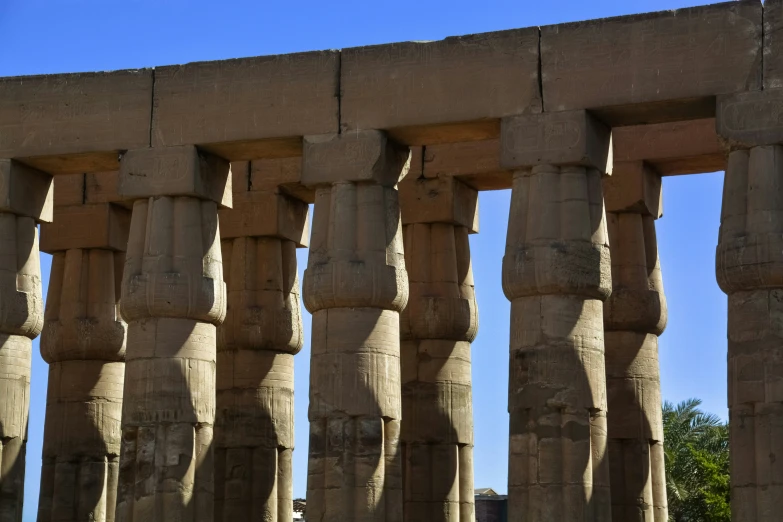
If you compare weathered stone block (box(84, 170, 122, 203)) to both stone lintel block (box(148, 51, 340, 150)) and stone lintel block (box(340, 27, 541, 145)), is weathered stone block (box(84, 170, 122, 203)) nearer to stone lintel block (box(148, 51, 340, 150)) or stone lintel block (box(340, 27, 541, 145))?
stone lintel block (box(148, 51, 340, 150))

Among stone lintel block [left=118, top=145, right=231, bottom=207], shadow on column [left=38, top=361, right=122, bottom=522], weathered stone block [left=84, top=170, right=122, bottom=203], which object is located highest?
weathered stone block [left=84, top=170, right=122, bottom=203]

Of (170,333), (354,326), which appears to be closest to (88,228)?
(170,333)

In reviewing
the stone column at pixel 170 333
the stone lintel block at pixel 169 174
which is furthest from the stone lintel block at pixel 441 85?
the stone column at pixel 170 333

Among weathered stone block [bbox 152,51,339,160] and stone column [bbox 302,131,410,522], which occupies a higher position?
weathered stone block [bbox 152,51,339,160]

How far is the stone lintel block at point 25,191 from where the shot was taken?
105ft


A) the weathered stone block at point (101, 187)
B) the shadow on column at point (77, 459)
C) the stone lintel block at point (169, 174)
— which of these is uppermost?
the weathered stone block at point (101, 187)

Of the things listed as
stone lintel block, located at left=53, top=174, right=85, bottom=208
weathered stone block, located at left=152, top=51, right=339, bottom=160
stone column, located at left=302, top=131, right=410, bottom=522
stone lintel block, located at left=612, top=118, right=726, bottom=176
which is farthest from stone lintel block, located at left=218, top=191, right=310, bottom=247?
stone lintel block, located at left=612, top=118, right=726, bottom=176

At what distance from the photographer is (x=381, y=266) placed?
2958 cm

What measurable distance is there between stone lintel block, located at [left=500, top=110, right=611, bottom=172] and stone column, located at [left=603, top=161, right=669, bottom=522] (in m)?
4.42

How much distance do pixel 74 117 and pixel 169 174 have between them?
239 centimetres

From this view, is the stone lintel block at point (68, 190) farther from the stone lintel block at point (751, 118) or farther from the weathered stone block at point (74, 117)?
the stone lintel block at point (751, 118)

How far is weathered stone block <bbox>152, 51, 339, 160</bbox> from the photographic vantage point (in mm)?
30531

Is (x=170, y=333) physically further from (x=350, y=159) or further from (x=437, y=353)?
(x=437, y=353)

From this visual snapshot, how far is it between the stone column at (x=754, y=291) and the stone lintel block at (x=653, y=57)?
0.58 metres
